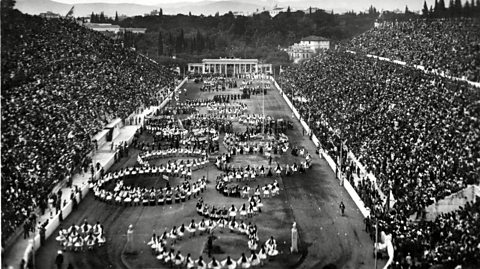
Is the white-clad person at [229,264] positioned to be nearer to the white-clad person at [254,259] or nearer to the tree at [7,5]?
the white-clad person at [254,259]

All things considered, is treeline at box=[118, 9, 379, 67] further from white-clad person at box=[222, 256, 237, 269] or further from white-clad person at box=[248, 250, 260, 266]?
white-clad person at box=[222, 256, 237, 269]

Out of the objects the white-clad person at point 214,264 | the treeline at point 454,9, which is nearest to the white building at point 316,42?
the treeline at point 454,9

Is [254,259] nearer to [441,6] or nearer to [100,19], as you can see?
[441,6]

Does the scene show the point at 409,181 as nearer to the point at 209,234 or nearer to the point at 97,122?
the point at 209,234

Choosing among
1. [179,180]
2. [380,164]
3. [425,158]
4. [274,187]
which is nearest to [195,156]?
[179,180]

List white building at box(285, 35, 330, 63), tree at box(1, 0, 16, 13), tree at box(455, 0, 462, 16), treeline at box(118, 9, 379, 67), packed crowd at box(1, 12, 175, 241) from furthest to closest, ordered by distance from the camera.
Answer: treeline at box(118, 9, 379, 67), white building at box(285, 35, 330, 63), tree at box(455, 0, 462, 16), tree at box(1, 0, 16, 13), packed crowd at box(1, 12, 175, 241)

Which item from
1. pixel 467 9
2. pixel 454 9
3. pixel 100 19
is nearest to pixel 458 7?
pixel 454 9

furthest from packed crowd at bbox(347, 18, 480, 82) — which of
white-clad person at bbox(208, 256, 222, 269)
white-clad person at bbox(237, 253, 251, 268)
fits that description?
white-clad person at bbox(208, 256, 222, 269)
